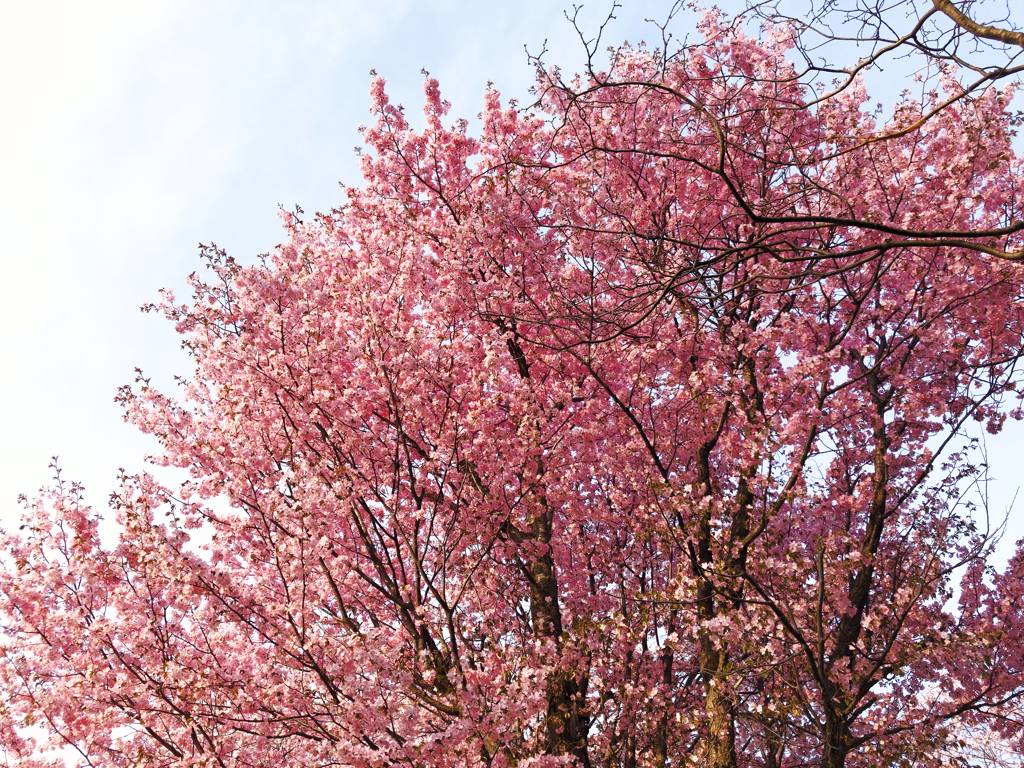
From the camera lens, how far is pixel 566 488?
9.20m

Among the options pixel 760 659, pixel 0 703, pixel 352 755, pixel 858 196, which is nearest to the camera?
pixel 352 755

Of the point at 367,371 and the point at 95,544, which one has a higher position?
the point at 367,371

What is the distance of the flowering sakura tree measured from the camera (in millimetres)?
7023

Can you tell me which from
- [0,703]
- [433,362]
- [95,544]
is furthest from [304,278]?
[0,703]

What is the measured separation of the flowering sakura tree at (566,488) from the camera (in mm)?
7023

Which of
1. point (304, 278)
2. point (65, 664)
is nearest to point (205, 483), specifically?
point (65, 664)

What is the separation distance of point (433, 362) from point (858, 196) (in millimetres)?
6325

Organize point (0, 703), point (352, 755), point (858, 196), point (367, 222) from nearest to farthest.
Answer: point (352, 755) → point (0, 703) → point (858, 196) → point (367, 222)

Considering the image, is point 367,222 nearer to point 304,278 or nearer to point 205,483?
point 304,278

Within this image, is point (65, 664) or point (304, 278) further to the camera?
point (304, 278)

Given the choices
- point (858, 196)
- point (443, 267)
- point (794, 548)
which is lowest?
point (794, 548)

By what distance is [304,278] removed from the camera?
9352 mm

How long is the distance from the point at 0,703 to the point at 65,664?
75 centimetres

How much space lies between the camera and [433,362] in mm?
9117
